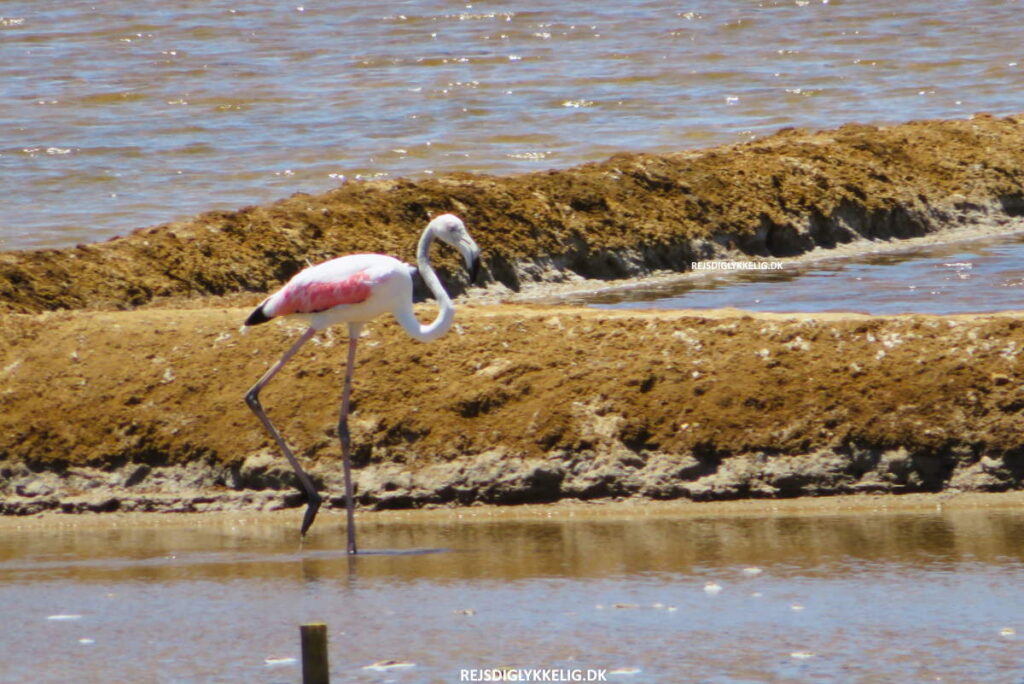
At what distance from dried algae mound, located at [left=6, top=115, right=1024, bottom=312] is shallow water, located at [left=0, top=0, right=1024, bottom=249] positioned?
387cm

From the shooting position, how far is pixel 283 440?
8.95 metres

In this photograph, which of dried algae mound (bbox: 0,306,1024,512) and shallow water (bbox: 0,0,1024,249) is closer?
dried algae mound (bbox: 0,306,1024,512)

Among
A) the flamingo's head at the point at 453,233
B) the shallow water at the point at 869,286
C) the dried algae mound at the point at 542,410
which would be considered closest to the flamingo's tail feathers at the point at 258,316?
the dried algae mound at the point at 542,410

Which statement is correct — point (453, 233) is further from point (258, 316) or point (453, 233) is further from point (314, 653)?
point (314, 653)

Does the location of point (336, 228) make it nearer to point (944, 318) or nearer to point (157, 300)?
point (157, 300)

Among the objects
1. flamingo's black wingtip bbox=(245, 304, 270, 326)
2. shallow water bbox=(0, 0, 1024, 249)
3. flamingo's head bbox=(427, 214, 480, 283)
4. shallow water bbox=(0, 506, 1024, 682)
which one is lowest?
shallow water bbox=(0, 506, 1024, 682)

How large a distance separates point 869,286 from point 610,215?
2.72m

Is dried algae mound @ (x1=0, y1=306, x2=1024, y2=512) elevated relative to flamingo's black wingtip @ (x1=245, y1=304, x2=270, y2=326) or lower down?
lower down

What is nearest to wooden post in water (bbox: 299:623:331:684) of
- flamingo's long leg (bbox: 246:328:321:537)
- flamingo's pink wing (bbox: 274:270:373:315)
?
flamingo's long leg (bbox: 246:328:321:537)

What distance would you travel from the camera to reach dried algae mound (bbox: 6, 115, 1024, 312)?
13375mm

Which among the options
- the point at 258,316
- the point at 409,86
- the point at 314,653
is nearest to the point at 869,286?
the point at 258,316

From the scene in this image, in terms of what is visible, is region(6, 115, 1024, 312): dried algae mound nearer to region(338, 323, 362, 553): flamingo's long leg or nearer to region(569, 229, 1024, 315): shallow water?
region(569, 229, 1024, 315): shallow water

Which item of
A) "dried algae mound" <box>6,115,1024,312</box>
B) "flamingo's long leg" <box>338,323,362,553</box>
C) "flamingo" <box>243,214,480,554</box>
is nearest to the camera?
"flamingo's long leg" <box>338,323,362,553</box>

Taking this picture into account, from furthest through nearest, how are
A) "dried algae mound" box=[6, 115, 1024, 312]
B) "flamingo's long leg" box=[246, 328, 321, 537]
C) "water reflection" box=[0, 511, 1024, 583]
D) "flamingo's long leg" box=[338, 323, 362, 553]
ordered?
"dried algae mound" box=[6, 115, 1024, 312] → "flamingo's long leg" box=[246, 328, 321, 537] → "flamingo's long leg" box=[338, 323, 362, 553] → "water reflection" box=[0, 511, 1024, 583]
